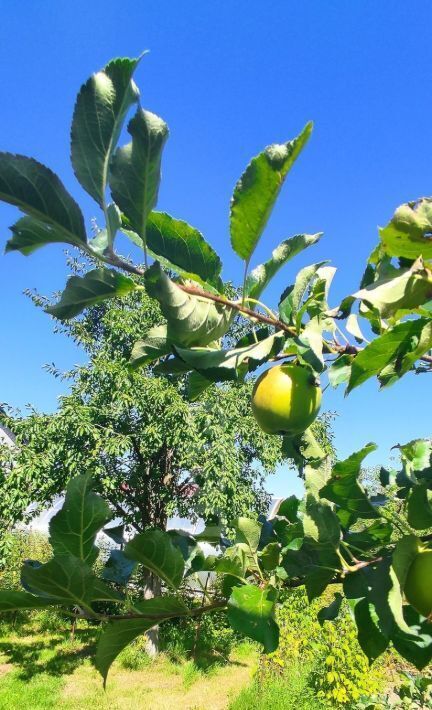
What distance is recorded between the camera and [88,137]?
64 centimetres

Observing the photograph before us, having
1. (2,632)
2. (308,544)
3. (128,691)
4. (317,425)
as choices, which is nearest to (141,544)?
(308,544)

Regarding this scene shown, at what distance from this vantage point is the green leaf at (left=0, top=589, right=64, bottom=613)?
0.79 metres

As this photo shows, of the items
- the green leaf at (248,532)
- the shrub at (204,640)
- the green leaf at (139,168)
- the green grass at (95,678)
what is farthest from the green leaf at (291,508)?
the shrub at (204,640)

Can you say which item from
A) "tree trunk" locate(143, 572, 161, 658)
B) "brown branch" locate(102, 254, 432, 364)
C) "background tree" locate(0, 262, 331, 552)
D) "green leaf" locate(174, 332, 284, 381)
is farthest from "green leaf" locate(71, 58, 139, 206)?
"tree trunk" locate(143, 572, 161, 658)

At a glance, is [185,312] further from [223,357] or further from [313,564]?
[313,564]

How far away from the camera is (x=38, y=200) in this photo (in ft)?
2.17

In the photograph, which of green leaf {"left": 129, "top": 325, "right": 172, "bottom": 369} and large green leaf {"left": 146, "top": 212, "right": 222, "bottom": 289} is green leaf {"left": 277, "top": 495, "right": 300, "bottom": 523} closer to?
green leaf {"left": 129, "top": 325, "right": 172, "bottom": 369}

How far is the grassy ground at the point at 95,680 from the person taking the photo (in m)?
7.37

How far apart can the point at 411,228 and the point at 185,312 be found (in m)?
0.35

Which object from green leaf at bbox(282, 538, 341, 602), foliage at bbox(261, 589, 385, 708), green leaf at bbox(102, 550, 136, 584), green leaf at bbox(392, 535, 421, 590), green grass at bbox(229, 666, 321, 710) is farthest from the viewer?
green grass at bbox(229, 666, 321, 710)

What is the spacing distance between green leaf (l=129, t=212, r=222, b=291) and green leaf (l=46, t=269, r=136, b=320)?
0.07 metres

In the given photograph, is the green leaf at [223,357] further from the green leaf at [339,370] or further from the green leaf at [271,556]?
the green leaf at [271,556]

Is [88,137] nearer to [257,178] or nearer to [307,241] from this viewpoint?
[257,178]

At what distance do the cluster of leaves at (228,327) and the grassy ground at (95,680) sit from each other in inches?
291
